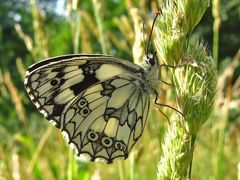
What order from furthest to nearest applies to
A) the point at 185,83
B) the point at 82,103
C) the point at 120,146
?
the point at 82,103
the point at 120,146
the point at 185,83

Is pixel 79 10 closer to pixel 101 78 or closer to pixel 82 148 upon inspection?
pixel 101 78

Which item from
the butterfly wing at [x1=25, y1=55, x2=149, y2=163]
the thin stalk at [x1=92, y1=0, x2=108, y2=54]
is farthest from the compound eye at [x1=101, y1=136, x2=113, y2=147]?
the thin stalk at [x1=92, y1=0, x2=108, y2=54]

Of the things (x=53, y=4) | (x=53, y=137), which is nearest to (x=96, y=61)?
(x=53, y=137)

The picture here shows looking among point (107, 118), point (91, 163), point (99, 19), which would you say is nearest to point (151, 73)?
point (107, 118)

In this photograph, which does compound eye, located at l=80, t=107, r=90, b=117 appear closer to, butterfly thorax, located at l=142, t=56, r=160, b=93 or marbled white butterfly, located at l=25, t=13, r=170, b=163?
marbled white butterfly, located at l=25, t=13, r=170, b=163

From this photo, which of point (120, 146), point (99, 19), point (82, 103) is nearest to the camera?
point (120, 146)

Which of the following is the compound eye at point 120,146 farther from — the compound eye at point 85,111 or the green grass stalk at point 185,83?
the green grass stalk at point 185,83

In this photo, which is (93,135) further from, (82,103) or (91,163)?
(91,163)

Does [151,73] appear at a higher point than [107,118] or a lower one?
higher
